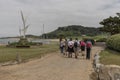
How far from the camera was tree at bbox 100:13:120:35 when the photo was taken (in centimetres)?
6425

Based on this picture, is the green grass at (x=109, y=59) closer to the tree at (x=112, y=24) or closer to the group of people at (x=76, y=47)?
the group of people at (x=76, y=47)

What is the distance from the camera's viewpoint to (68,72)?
17.4m

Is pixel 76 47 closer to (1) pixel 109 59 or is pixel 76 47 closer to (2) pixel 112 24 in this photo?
(1) pixel 109 59

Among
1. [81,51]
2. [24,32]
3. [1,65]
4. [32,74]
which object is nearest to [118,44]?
[81,51]

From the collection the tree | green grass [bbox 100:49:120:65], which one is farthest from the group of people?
the tree

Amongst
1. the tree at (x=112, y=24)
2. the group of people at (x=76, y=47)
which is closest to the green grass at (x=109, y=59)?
the group of people at (x=76, y=47)

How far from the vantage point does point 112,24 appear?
214ft

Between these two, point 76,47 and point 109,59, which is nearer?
point 109,59

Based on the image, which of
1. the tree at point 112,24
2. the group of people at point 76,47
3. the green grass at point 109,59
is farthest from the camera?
the tree at point 112,24

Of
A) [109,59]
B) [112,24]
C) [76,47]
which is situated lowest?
[109,59]

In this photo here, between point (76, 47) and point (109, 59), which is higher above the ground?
point (76, 47)

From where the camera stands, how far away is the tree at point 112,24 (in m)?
64.2

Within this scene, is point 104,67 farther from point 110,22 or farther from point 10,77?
point 110,22

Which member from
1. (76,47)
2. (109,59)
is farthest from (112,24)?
(109,59)
